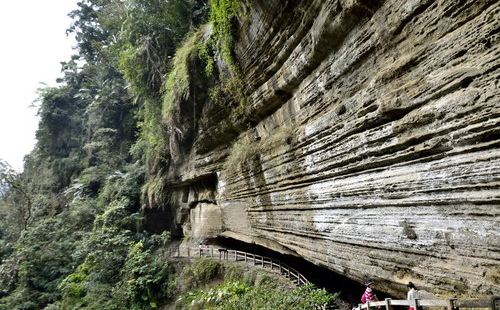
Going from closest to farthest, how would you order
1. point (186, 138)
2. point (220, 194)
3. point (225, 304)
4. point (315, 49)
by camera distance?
point (315, 49), point (225, 304), point (220, 194), point (186, 138)

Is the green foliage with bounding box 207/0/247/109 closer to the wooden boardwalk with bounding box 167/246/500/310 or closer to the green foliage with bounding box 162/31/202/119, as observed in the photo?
the green foliage with bounding box 162/31/202/119

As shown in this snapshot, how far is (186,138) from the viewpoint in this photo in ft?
53.3

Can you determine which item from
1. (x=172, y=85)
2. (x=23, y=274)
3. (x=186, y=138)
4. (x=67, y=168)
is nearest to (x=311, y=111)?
(x=172, y=85)

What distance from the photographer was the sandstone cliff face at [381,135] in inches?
174

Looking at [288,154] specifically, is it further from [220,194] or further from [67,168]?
[67,168]

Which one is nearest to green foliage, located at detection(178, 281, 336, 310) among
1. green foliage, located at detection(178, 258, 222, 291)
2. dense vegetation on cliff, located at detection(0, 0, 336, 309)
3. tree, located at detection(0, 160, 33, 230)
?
dense vegetation on cliff, located at detection(0, 0, 336, 309)

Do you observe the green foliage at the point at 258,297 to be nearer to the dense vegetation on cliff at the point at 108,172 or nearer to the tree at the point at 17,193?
the dense vegetation on cliff at the point at 108,172

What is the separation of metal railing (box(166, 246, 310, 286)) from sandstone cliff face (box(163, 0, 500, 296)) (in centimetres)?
151

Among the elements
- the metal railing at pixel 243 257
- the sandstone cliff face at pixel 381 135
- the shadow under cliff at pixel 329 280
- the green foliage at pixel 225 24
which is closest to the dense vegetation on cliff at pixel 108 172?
the green foliage at pixel 225 24

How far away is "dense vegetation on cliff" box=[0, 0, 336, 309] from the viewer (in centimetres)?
1546

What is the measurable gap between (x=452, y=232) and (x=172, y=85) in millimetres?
11840

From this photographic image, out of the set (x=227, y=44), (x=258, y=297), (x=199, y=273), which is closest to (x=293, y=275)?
(x=258, y=297)

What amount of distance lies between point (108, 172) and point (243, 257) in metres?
15.6

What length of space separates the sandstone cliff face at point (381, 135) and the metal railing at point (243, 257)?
1.51m
